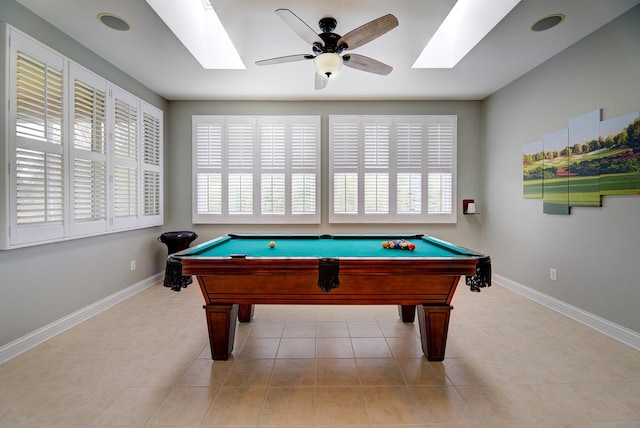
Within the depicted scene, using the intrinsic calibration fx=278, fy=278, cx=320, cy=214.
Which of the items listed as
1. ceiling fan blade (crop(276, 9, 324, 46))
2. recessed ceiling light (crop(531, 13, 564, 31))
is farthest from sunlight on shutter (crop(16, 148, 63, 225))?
recessed ceiling light (crop(531, 13, 564, 31))

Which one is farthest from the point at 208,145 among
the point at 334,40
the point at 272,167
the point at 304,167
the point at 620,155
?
the point at 620,155

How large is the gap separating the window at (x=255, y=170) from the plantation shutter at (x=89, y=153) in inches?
55.7

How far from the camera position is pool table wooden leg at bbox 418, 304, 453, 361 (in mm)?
2064

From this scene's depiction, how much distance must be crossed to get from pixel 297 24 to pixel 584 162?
309 centimetres

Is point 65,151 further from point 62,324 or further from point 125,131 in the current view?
point 62,324

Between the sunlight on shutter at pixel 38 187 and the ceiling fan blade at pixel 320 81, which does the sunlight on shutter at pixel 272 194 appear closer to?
the ceiling fan blade at pixel 320 81

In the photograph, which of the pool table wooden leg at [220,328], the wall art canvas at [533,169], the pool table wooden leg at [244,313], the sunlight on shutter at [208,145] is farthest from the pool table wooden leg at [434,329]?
the sunlight on shutter at [208,145]

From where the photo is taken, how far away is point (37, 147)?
2.37 m

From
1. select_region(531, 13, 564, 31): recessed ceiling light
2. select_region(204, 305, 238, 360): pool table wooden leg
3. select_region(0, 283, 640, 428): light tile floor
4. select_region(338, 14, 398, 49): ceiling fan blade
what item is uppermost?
select_region(531, 13, 564, 31): recessed ceiling light

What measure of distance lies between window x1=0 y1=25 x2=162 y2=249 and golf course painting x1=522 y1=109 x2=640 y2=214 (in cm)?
508

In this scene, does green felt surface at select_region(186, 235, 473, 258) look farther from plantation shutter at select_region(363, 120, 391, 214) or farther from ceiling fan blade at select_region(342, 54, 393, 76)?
ceiling fan blade at select_region(342, 54, 393, 76)

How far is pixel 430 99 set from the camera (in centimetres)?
445

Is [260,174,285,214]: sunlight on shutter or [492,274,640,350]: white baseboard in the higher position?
[260,174,285,214]: sunlight on shutter

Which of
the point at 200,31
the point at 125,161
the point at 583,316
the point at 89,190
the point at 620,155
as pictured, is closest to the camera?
the point at 620,155
